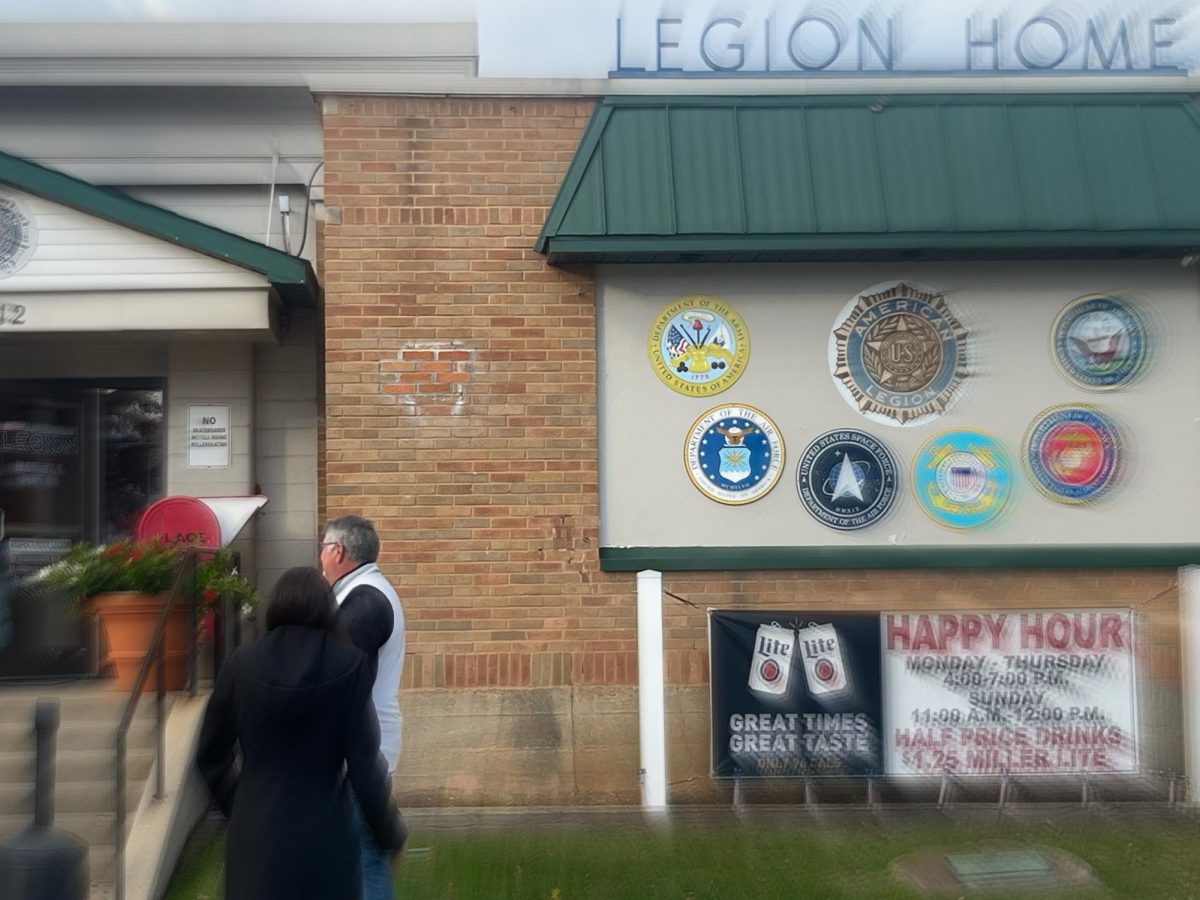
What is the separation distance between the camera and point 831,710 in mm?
7629

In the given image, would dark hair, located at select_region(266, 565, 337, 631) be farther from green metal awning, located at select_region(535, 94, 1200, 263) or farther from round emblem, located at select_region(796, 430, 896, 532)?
round emblem, located at select_region(796, 430, 896, 532)

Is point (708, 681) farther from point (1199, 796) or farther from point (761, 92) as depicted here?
point (761, 92)

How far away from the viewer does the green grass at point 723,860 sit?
20.9 feet

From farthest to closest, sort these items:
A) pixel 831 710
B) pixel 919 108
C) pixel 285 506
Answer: pixel 285 506 → pixel 919 108 → pixel 831 710

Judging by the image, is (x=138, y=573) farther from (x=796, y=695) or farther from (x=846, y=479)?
(x=846, y=479)

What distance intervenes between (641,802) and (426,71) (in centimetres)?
582

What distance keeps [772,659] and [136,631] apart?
150 inches

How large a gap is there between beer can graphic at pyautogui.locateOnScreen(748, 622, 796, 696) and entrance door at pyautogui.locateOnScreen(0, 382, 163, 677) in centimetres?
465

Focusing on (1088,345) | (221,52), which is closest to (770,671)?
(1088,345)

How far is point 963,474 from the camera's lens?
324 inches

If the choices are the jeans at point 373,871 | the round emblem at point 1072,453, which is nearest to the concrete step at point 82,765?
the jeans at point 373,871

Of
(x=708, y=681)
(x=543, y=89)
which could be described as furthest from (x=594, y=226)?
(x=708, y=681)

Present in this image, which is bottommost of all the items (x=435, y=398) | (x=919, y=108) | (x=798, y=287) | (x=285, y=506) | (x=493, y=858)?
(x=493, y=858)

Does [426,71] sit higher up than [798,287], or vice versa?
[426,71]
